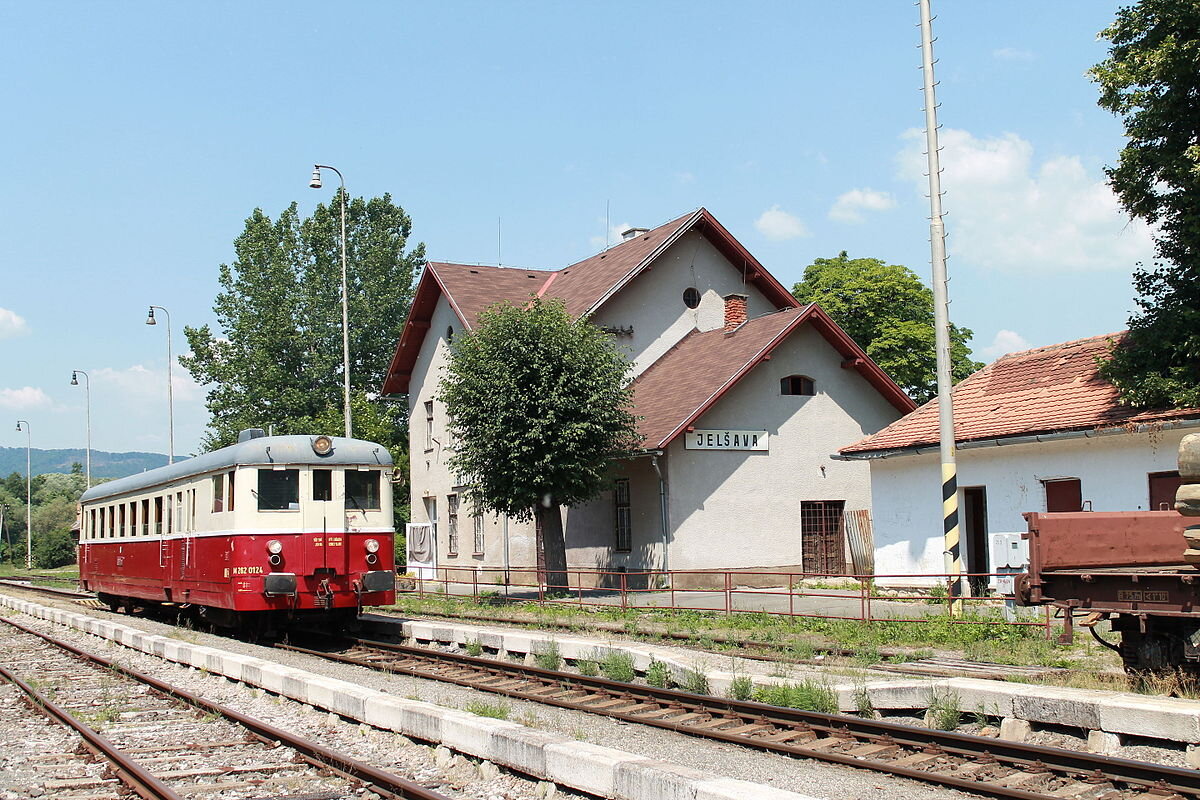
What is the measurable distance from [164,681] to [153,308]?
128ft

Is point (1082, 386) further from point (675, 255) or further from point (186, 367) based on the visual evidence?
point (186, 367)

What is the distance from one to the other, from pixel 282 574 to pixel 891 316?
34.0m

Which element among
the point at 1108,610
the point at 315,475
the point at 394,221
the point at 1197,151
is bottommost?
the point at 1108,610

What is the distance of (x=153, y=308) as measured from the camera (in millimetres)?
50281

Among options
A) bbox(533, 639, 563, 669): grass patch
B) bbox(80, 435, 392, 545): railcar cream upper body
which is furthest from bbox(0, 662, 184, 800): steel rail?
bbox(533, 639, 563, 669): grass patch

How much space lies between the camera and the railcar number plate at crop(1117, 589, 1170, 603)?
10.7 metres

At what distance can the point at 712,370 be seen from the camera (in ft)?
95.6

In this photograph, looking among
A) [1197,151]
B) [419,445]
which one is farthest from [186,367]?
[1197,151]

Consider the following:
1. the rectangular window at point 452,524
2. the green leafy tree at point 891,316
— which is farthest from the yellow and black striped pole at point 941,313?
the green leafy tree at point 891,316

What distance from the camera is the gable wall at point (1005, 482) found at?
63.7 ft

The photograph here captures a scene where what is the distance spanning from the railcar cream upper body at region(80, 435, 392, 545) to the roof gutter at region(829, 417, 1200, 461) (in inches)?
413

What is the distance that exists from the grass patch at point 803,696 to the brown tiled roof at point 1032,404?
10.1 m

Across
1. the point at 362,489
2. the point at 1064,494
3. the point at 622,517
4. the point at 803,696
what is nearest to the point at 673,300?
the point at 622,517

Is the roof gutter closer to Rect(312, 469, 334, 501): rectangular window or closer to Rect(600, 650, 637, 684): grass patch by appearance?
Rect(600, 650, 637, 684): grass patch
